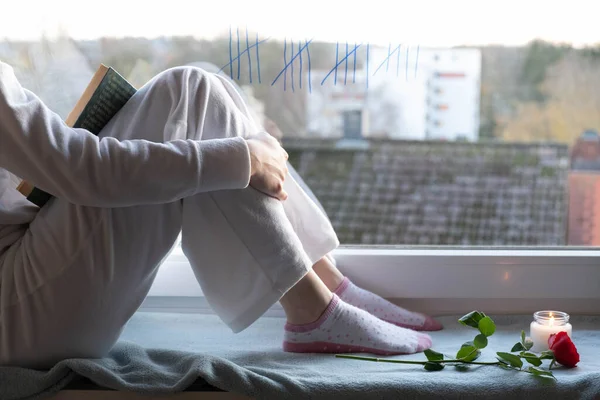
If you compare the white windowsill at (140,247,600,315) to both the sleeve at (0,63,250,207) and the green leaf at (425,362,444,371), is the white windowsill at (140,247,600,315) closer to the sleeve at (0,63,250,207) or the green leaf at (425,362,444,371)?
the green leaf at (425,362,444,371)

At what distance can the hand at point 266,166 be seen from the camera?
3.59 ft

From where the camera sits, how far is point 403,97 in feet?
4.78

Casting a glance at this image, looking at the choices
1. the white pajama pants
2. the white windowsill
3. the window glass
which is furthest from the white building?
the white pajama pants

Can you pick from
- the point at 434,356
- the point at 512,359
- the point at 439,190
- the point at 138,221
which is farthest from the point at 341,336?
the point at 439,190

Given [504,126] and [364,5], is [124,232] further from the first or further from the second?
[504,126]

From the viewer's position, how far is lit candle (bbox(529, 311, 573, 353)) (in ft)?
3.91

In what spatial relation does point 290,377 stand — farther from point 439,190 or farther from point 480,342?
point 439,190

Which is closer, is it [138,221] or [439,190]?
[138,221]

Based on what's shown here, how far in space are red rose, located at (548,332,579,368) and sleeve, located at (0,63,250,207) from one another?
0.51 m

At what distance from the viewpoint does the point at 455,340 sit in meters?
1.31

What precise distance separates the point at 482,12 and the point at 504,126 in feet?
0.74

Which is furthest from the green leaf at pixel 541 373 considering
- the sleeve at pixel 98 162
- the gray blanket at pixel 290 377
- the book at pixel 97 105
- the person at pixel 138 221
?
the book at pixel 97 105

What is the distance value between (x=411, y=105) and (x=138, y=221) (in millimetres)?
629

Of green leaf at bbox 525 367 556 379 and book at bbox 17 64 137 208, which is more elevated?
book at bbox 17 64 137 208
